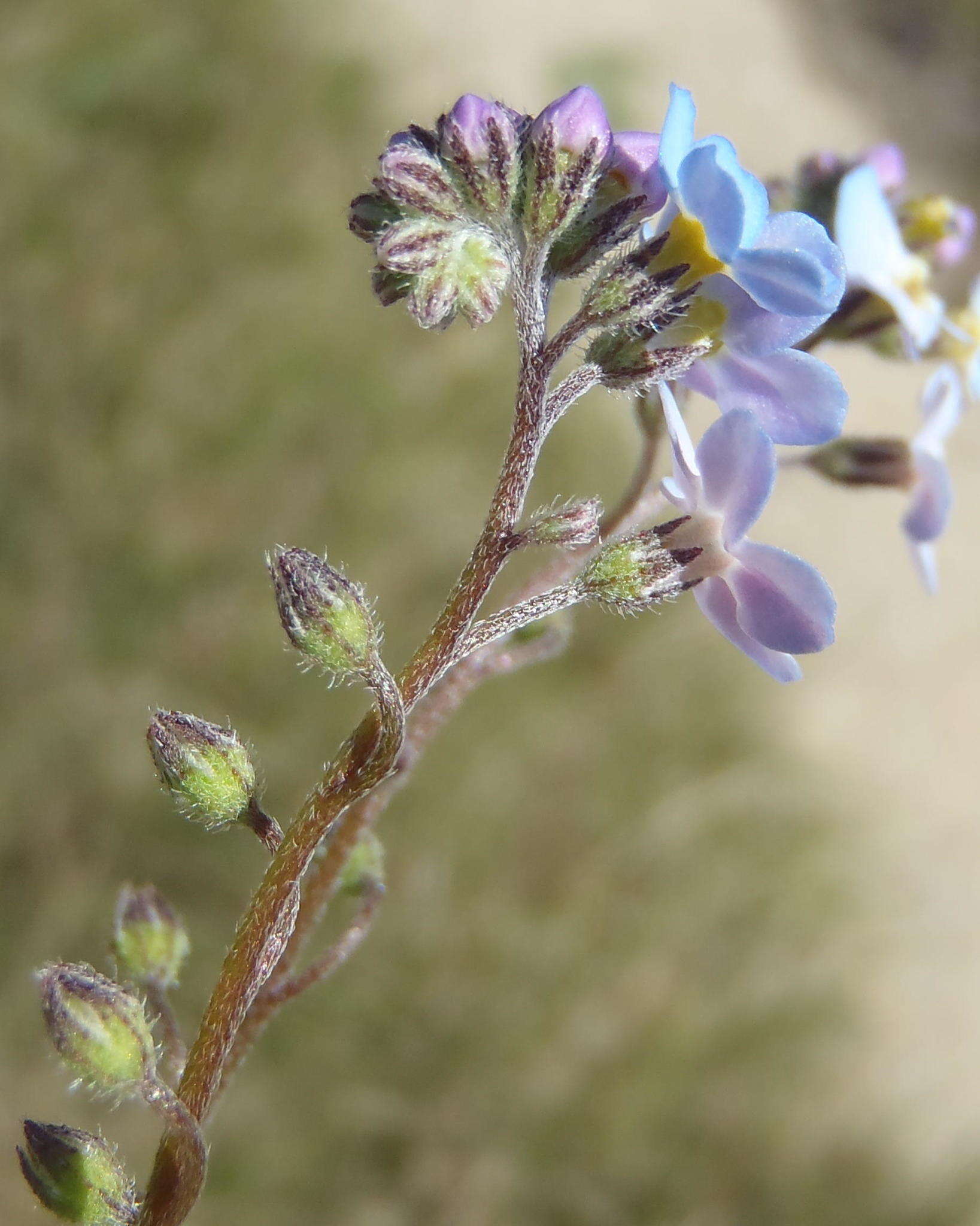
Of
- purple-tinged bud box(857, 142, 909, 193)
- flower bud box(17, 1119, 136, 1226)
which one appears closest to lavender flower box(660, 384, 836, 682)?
flower bud box(17, 1119, 136, 1226)

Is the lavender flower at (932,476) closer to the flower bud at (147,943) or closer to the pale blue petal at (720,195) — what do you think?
the pale blue petal at (720,195)

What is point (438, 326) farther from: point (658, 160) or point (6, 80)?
point (6, 80)

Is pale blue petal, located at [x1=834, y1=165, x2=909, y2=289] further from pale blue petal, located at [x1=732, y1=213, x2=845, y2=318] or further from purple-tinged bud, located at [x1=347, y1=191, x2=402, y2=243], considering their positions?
purple-tinged bud, located at [x1=347, y1=191, x2=402, y2=243]

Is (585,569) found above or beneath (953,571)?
beneath

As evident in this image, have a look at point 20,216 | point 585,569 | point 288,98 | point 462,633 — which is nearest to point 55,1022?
point 462,633

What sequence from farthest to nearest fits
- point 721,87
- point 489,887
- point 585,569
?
point 721,87 → point 489,887 → point 585,569

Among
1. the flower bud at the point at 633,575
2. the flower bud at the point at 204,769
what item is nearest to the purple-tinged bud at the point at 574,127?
the flower bud at the point at 633,575

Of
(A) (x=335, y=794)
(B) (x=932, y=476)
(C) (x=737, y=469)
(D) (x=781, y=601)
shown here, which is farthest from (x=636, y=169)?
(B) (x=932, y=476)
